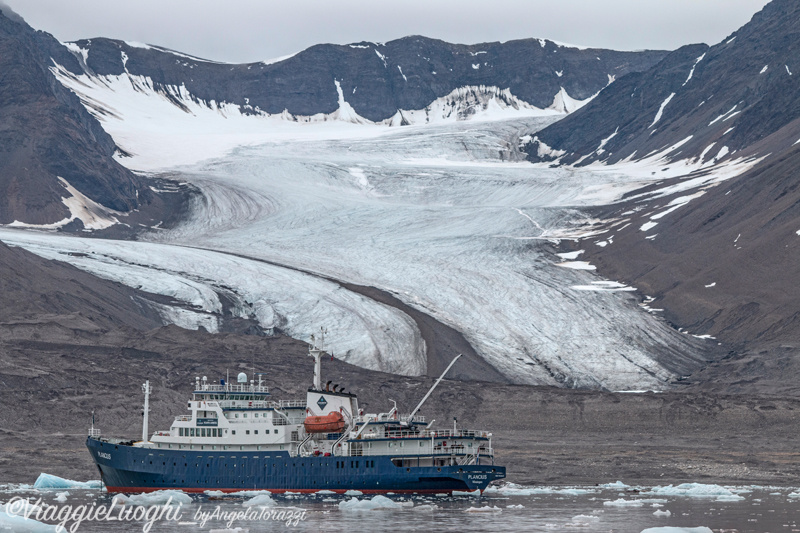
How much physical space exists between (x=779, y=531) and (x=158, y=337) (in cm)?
4654

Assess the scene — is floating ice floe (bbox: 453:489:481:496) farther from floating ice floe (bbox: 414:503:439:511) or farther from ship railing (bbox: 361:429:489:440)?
floating ice floe (bbox: 414:503:439:511)

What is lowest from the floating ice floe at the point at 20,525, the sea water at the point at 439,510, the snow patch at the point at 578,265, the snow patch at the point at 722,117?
the floating ice floe at the point at 20,525

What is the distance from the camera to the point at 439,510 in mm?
44125

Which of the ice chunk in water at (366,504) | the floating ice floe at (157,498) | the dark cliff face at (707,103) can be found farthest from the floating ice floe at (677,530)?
the dark cliff face at (707,103)

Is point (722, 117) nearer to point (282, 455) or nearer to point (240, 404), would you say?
point (240, 404)

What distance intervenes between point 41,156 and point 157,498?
8161cm

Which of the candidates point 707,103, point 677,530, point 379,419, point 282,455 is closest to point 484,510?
point 379,419

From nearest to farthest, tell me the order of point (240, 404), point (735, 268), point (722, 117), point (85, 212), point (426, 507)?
point (426, 507) < point (240, 404) < point (735, 268) < point (85, 212) < point (722, 117)

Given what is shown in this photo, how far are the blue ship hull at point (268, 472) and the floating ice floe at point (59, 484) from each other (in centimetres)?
294

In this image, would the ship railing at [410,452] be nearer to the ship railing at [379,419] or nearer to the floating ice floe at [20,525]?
the ship railing at [379,419]

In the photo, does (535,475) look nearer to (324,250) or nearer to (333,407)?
(333,407)

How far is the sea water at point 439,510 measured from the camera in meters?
38.5

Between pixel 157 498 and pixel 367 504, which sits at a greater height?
pixel 157 498

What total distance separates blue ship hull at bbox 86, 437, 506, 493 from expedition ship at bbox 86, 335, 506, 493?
0.04 meters
